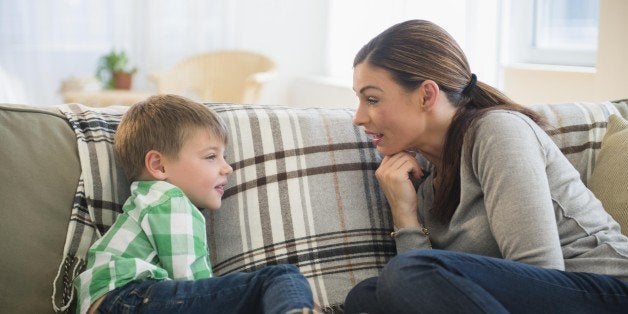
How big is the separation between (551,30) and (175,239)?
2609 mm

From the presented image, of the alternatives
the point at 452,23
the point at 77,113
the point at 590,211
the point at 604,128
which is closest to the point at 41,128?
the point at 77,113

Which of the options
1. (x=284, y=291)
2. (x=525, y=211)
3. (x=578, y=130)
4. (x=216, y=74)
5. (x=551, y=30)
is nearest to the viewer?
(x=284, y=291)

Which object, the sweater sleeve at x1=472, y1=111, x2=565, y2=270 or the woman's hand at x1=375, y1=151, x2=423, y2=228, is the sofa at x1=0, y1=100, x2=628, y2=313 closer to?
the woman's hand at x1=375, y1=151, x2=423, y2=228

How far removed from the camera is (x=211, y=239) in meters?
1.85

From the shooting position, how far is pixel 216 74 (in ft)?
18.0

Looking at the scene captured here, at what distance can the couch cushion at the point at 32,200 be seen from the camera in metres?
1.61

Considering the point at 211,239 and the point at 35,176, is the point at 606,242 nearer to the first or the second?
the point at 211,239

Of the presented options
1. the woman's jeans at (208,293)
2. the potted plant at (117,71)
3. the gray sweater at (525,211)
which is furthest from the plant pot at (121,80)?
the woman's jeans at (208,293)

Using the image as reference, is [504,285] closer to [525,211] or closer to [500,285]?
[500,285]

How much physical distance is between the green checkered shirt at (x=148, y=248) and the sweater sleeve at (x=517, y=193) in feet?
2.02

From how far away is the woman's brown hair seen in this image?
1786mm

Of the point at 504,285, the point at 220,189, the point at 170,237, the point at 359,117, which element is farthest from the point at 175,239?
the point at 504,285

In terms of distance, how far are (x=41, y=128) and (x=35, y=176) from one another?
12 cm

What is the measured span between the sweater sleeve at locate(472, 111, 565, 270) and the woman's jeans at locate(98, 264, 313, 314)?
0.43 m
